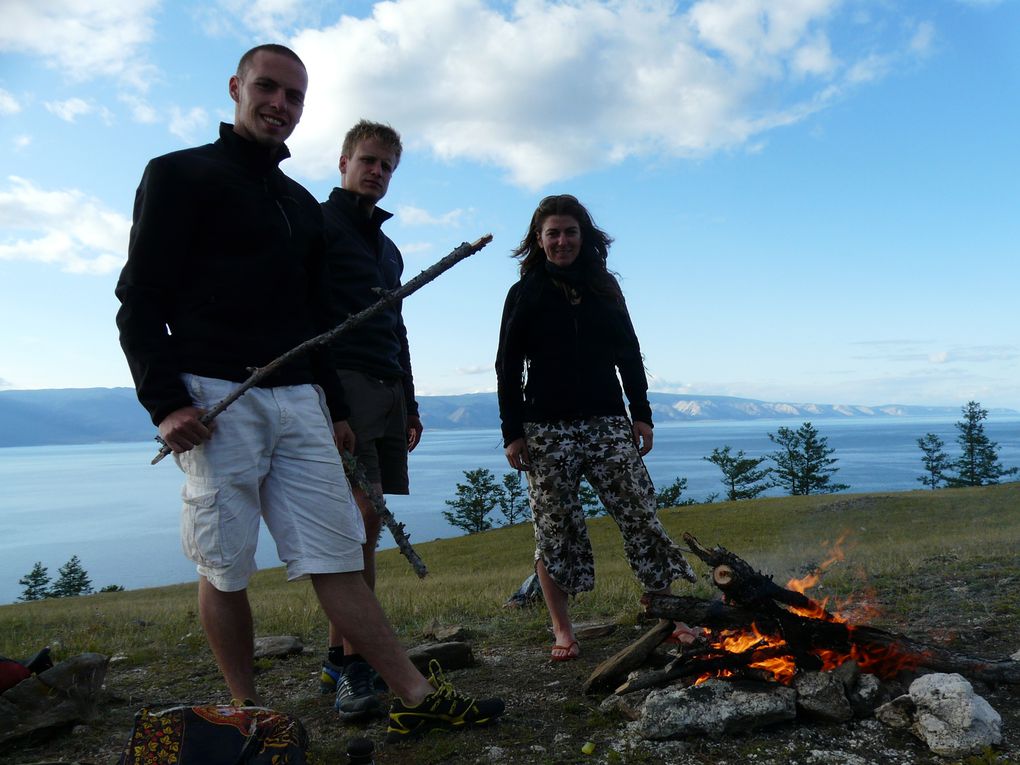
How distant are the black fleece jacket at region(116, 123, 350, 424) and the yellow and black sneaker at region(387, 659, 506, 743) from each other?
1.52 m

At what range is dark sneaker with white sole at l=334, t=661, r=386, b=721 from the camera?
3.37 meters

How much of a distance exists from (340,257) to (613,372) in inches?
74.3

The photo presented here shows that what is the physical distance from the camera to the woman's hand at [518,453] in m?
4.50

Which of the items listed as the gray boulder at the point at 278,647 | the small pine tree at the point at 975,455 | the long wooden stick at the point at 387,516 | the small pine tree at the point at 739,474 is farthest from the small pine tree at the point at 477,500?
the long wooden stick at the point at 387,516

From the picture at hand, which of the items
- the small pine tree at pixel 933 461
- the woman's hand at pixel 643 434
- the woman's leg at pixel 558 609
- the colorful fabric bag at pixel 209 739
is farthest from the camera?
the small pine tree at pixel 933 461

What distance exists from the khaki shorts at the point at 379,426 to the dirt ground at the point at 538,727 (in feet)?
4.21

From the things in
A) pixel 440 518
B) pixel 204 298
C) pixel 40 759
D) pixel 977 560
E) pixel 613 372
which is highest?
pixel 204 298

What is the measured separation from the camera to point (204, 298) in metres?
2.91

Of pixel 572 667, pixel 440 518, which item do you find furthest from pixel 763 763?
pixel 440 518

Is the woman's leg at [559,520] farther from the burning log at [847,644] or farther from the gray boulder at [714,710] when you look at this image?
the gray boulder at [714,710]

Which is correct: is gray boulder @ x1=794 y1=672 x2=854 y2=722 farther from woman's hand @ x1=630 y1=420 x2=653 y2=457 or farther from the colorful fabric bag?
the colorful fabric bag

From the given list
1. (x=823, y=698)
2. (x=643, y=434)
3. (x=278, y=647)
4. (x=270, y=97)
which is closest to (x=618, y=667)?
(x=823, y=698)

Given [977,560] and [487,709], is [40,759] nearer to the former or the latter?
[487,709]

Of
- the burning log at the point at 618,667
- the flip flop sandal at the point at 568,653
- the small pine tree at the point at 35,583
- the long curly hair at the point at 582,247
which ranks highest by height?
the long curly hair at the point at 582,247
